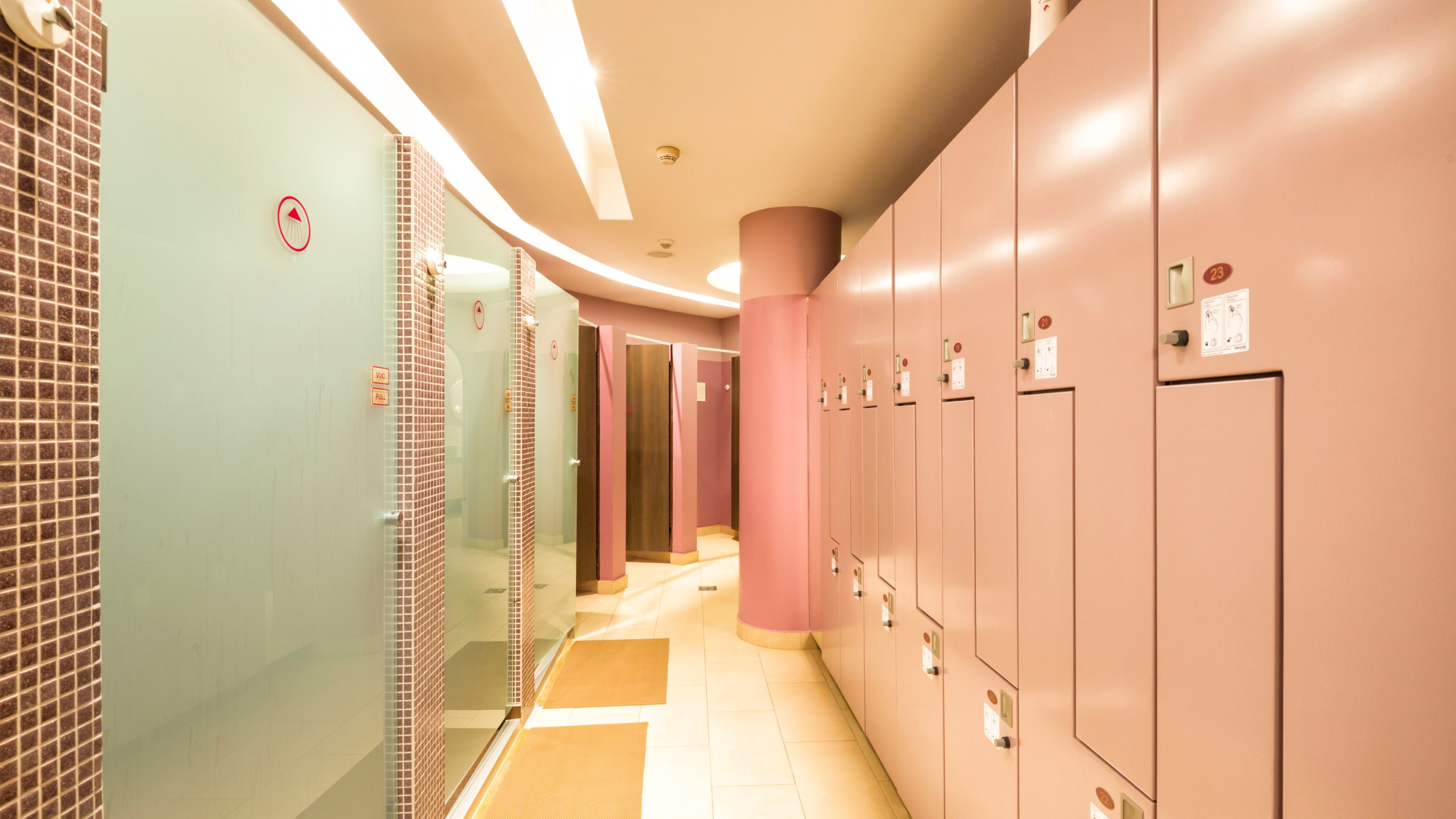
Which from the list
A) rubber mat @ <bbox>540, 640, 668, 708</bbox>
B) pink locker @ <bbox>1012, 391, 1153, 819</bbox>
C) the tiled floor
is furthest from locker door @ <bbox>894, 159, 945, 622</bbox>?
rubber mat @ <bbox>540, 640, 668, 708</bbox>

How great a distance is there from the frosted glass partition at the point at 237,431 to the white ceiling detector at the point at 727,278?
403 cm

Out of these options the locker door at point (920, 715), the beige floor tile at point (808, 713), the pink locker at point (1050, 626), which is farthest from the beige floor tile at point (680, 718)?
the pink locker at point (1050, 626)

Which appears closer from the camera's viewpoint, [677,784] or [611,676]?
[677,784]

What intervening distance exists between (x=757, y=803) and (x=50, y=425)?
93.8 inches

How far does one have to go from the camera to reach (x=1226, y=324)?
Result: 83cm

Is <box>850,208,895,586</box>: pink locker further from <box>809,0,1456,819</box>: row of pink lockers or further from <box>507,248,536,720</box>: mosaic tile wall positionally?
<box>507,248,536,720</box>: mosaic tile wall

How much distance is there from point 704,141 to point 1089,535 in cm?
248

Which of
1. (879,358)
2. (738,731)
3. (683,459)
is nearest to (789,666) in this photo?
(738,731)

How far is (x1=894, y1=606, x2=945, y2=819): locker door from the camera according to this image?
181 centimetres

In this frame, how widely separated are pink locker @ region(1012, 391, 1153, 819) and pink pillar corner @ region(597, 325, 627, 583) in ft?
13.1

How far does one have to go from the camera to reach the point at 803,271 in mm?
3783

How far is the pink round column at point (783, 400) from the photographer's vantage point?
3.79 meters

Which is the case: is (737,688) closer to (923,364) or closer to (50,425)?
(923,364)

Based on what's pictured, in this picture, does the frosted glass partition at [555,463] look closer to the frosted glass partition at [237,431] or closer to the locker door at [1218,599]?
the frosted glass partition at [237,431]
